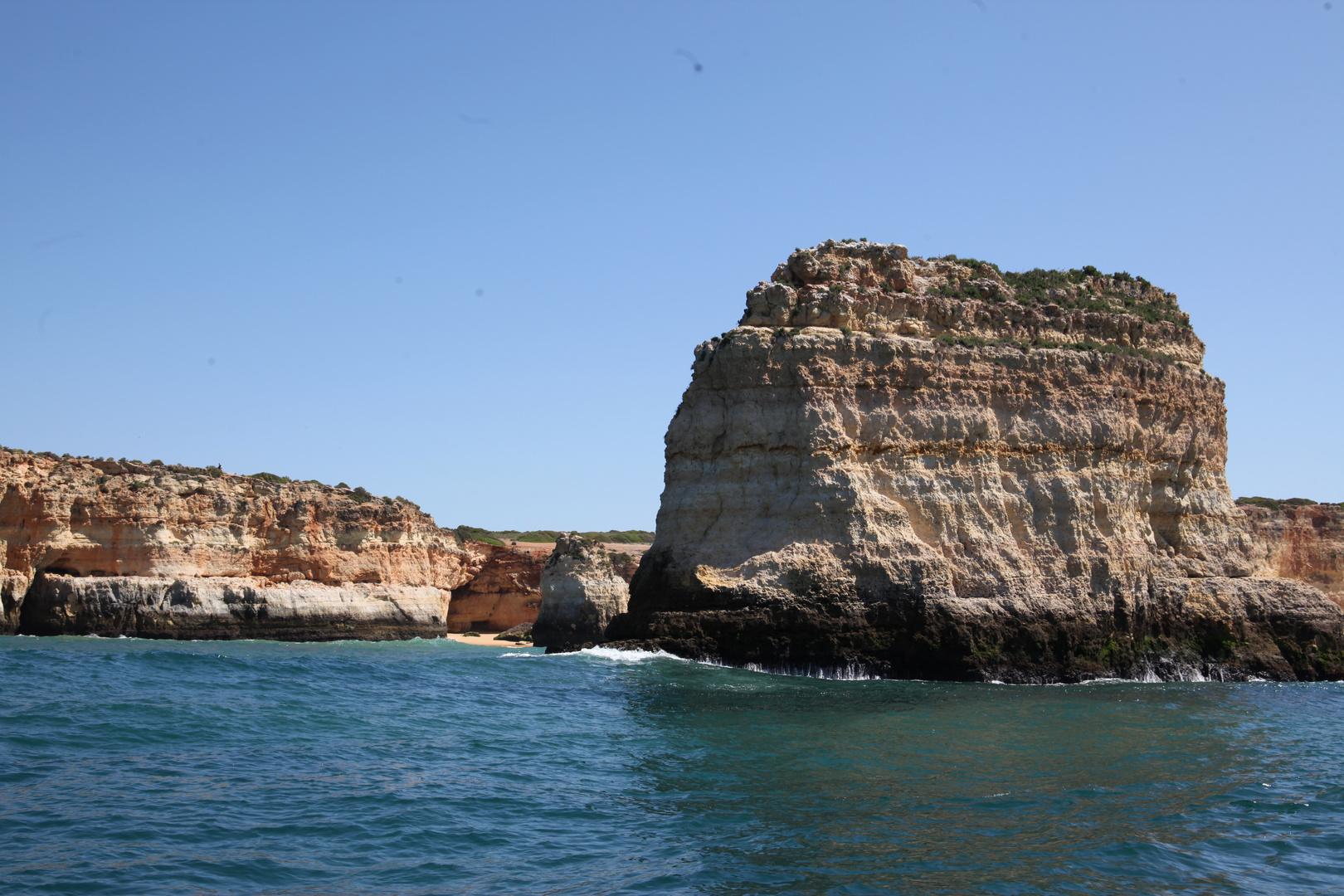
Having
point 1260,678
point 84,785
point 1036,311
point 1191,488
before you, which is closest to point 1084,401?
point 1036,311

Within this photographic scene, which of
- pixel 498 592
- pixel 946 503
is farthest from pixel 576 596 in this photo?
pixel 946 503

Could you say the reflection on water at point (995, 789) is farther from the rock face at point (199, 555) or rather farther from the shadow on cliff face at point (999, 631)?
the rock face at point (199, 555)

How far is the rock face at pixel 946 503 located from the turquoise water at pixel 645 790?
152 inches

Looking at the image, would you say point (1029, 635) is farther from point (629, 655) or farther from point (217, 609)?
point (217, 609)

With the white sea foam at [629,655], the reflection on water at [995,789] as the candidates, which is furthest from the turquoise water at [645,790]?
the white sea foam at [629,655]

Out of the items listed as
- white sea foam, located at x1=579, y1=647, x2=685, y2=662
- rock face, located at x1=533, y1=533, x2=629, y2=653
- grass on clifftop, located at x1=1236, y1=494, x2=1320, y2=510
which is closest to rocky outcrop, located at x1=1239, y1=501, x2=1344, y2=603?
grass on clifftop, located at x1=1236, y1=494, x2=1320, y2=510

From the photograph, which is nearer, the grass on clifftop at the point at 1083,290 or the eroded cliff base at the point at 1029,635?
the eroded cliff base at the point at 1029,635

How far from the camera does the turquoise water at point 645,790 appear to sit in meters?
9.21

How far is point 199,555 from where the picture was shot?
132 ft

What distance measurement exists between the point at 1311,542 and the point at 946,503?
39.0 m

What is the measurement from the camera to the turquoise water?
30.2 feet

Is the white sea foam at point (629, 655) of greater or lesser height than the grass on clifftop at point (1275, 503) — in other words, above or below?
below

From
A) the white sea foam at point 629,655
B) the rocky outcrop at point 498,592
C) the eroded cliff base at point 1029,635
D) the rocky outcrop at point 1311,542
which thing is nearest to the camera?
the eroded cliff base at point 1029,635

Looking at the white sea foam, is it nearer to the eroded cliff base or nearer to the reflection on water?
the eroded cliff base
